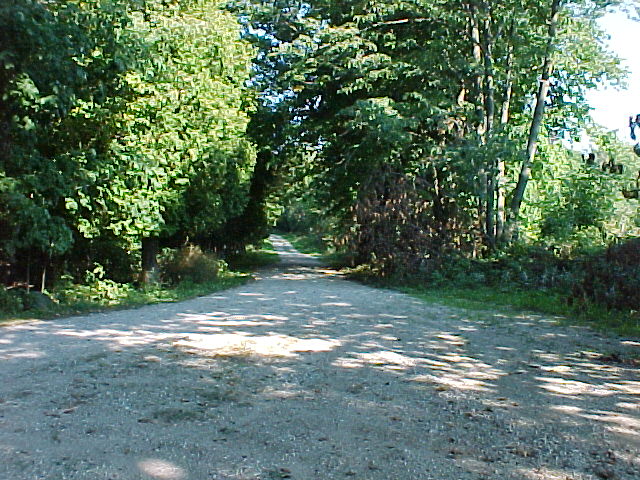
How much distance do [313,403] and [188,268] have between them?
15406mm

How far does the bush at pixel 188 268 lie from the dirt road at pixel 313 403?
10098 mm

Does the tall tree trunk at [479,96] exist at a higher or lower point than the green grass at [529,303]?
higher

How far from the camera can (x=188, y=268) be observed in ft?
67.2

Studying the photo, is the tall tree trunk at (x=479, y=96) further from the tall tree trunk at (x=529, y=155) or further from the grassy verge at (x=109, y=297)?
the grassy verge at (x=109, y=297)

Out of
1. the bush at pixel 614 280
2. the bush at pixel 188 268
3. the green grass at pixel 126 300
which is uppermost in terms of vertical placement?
the bush at pixel 614 280

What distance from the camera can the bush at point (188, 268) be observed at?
20422 mm

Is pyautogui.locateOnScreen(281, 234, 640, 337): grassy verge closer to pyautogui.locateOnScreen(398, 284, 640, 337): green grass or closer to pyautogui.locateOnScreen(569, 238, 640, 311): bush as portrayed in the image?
pyautogui.locateOnScreen(398, 284, 640, 337): green grass

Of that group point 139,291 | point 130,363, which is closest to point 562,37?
point 139,291

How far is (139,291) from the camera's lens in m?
Answer: 17.1

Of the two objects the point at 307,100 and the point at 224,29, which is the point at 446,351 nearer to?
the point at 224,29

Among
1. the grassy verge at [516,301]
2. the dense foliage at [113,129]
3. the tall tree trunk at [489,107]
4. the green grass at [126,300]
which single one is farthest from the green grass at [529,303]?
the dense foliage at [113,129]

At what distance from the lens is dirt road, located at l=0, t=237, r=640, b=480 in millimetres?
Result: 4188

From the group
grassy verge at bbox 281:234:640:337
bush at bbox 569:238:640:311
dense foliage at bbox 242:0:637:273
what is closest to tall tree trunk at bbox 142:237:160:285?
dense foliage at bbox 242:0:637:273

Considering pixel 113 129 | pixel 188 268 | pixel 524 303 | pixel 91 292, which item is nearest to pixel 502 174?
pixel 524 303
